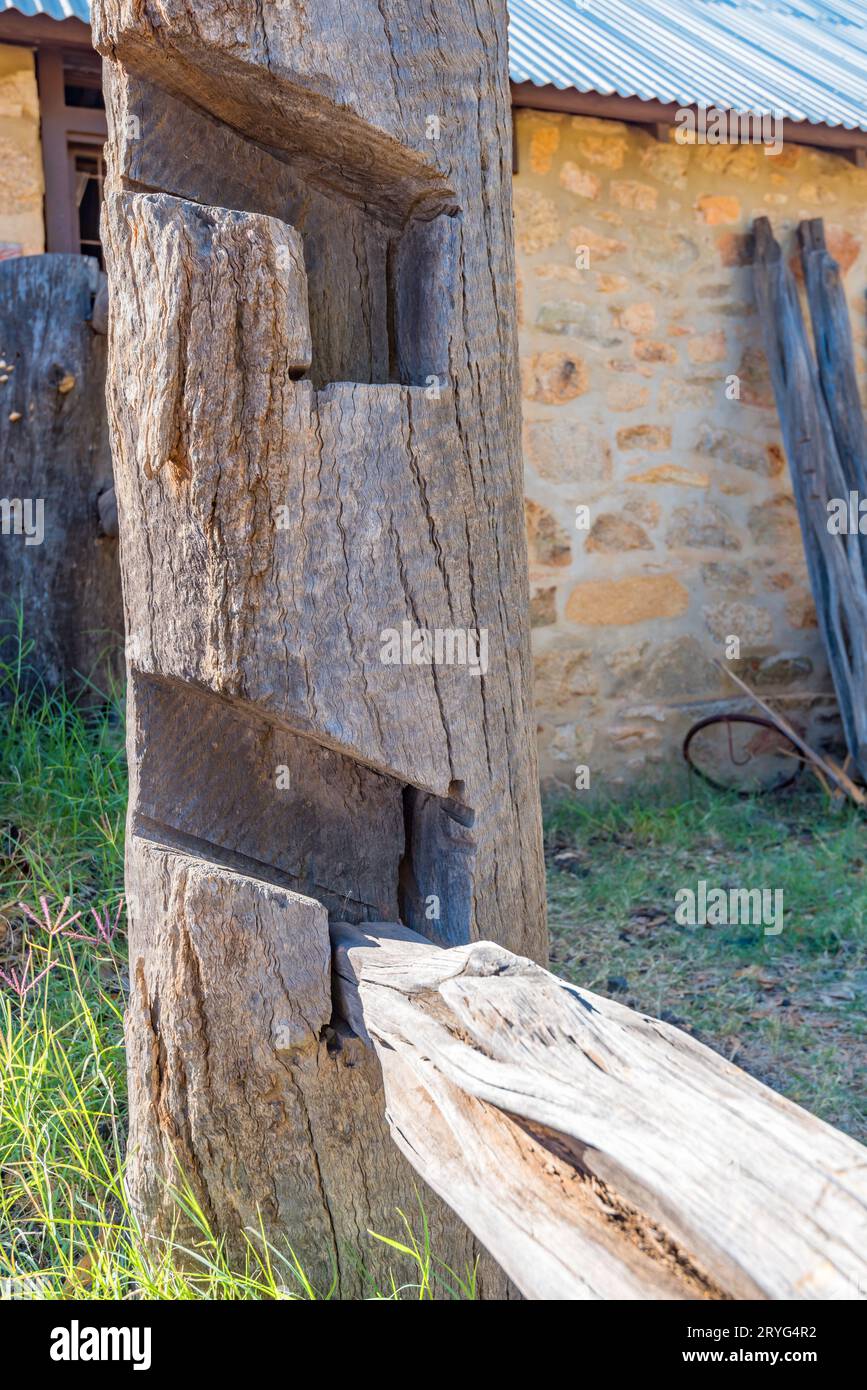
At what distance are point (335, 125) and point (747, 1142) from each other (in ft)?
4.23

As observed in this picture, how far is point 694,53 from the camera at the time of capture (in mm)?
4836

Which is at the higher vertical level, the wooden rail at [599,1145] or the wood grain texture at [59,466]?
the wood grain texture at [59,466]

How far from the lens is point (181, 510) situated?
59.5 inches

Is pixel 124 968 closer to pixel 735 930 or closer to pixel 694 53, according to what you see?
pixel 735 930

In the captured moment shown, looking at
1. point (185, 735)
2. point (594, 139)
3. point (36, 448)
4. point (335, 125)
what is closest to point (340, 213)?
point (335, 125)

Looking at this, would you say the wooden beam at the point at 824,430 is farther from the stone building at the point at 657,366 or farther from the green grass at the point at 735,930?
the green grass at the point at 735,930

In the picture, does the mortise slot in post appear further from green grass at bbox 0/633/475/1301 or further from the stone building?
the stone building

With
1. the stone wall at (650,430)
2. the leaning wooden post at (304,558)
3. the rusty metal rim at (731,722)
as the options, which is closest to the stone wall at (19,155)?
the stone wall at (650,430)

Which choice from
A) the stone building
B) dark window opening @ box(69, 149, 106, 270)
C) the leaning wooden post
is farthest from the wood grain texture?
the leaning wooden post

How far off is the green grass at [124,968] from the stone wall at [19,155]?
1483 millimetres

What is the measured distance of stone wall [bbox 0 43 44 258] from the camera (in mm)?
3729

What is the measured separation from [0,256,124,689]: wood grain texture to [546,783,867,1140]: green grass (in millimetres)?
1709

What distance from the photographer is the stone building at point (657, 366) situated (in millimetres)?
4496
